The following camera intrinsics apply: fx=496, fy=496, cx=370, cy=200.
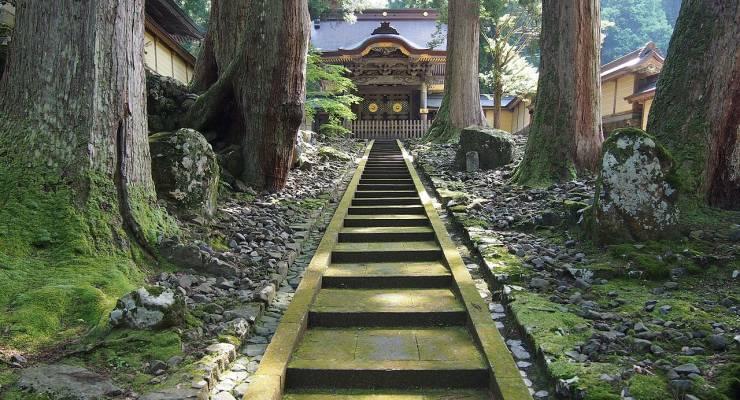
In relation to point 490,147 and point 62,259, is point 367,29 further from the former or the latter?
point 62,259

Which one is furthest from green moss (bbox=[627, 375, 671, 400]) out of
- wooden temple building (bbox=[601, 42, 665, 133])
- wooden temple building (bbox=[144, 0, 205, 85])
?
wooden temple building (bbox=[601, 42, 665, 133])

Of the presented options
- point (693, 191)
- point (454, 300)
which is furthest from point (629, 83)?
point (454, 300)

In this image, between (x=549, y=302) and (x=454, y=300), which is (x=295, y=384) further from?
(x=549, y=302)

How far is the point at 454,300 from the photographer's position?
4387 millimetres

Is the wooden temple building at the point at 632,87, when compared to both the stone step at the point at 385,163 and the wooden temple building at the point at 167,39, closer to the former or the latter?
the stone step at the point at 385,163

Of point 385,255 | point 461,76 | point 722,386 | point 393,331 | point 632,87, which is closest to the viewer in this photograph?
point 722,386

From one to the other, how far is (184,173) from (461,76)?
11.7 m

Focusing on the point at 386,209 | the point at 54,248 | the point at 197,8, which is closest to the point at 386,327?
the point at 54,248

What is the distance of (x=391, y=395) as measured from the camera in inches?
123

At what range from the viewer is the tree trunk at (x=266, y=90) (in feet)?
24.0

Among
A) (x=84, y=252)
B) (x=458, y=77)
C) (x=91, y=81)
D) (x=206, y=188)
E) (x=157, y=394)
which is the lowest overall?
(x=157, y=394)

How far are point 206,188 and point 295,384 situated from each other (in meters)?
3.20

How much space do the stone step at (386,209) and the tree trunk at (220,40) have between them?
3314mm

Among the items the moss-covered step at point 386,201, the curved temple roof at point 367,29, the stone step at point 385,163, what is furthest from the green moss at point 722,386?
the curved temple roof at point 367,29
